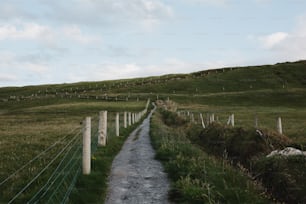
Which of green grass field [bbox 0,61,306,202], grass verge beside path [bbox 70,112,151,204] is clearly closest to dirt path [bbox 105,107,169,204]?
grass verge beside path [bbox 70,112,151,204]

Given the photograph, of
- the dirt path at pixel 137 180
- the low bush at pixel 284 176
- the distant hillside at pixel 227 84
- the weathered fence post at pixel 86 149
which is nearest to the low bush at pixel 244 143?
the low bush at pixel 284 176

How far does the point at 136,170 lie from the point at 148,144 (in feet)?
25.6

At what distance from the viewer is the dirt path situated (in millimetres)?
10217

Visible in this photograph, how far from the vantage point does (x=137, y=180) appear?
1230 cm

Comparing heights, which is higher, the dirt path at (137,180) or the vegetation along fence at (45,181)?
the vegetation along fence at (45,181)

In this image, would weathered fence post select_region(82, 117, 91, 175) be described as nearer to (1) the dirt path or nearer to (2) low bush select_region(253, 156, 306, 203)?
(1) the dirt path

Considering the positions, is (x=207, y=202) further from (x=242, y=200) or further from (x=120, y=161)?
(x=120, y=161)

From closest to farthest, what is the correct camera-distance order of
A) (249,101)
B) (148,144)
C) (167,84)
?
(148,144) < (249,101) < (167,84)

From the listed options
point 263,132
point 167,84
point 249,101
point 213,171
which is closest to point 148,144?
point 263,132

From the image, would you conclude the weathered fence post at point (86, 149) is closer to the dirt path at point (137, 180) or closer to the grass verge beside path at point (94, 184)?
the grass verge beside path at point (94, 184)

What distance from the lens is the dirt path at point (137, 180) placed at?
33.5 feet

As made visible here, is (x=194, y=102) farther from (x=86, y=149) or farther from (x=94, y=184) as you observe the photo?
(x=94, y=184)

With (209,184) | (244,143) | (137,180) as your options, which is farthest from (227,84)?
(209,184)

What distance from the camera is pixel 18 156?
656 inches
